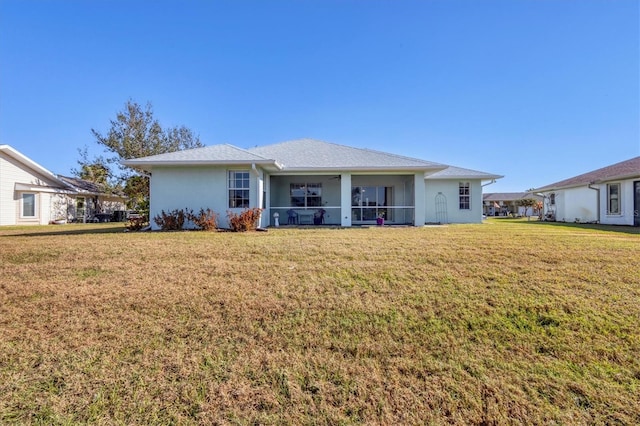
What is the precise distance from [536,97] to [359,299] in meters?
17.7

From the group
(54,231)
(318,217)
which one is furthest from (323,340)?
(54,231)

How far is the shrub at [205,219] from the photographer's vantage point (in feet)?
37.3

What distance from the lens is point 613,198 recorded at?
16891 millimetres

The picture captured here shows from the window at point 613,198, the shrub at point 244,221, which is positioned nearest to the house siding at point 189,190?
the shrub at point 244,221

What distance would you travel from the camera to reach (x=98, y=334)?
3.88 metres

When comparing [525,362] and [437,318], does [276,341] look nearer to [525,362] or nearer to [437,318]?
[437,318]

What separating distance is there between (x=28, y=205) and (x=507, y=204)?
6570 centimetres

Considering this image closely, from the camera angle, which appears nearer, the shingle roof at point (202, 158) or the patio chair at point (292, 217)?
the shingle roof at point (202, 158)

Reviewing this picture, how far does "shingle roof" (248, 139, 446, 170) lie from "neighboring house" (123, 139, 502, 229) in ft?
0.15

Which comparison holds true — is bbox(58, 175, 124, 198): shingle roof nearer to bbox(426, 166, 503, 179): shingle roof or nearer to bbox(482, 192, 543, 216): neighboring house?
bbox(426, 166, 503, 179): shingle roof

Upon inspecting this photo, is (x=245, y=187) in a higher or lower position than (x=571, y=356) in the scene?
higher

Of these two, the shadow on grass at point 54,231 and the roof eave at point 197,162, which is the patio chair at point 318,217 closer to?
the roof eave at point 197,162

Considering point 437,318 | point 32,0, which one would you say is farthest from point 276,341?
point 32,0

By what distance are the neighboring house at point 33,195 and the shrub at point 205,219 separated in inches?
656
